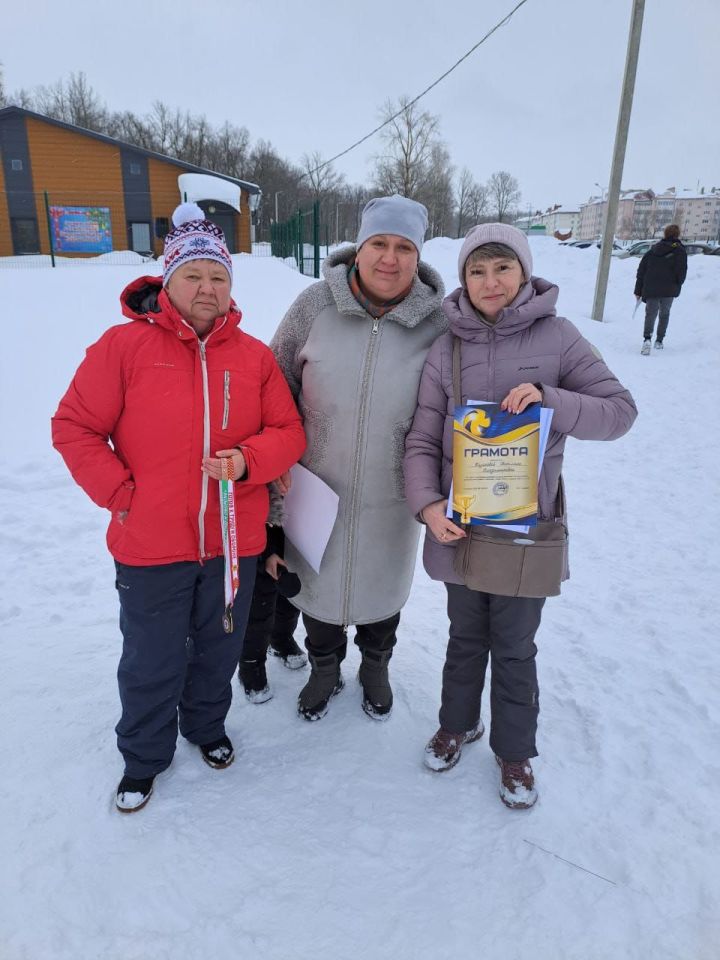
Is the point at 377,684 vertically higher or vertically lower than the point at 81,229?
lower

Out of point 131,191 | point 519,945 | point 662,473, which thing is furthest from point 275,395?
point 131,191

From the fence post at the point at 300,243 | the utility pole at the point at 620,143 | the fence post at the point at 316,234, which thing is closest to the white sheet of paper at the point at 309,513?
the utility pole at the point at 620,143

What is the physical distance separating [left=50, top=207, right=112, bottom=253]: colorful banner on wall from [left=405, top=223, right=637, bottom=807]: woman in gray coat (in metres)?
22.8

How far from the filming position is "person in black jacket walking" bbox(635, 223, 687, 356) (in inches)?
377

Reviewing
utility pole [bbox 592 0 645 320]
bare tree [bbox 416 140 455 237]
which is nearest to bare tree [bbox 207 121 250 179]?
bare tree [bbox 416 140 455 237]

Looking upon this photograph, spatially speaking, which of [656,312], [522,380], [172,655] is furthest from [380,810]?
[656,312]

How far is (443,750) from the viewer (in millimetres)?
2293

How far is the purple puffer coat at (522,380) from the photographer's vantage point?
6.08 ft

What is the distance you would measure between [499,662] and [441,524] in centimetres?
59

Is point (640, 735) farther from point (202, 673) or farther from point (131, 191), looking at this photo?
point (131, 191)

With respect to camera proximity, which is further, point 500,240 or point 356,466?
point 356,466

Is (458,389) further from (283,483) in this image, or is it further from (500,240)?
(283,483)

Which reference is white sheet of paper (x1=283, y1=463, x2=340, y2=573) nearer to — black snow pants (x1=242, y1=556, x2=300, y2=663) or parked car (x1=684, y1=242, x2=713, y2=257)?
black snow pants (x1=242, y1=556, x2=300, y2=663)

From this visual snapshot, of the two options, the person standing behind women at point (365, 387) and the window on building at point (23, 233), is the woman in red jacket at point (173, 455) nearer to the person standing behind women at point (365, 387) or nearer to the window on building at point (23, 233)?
the person standing behind women at point (365, 387)
